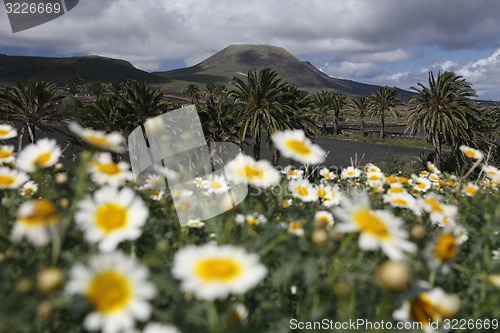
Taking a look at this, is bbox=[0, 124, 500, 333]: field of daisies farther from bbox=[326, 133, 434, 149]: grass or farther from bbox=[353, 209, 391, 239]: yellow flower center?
bbox=[326, 133, 434, 149]: grass

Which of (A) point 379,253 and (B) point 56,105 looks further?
(B) point 56,105

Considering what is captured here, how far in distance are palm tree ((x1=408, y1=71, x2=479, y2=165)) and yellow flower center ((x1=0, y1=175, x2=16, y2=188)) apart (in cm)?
3517

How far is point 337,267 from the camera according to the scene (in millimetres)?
1628

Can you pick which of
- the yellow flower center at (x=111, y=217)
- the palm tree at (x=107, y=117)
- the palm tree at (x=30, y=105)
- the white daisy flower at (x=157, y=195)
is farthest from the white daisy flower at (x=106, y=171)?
the palm tree at (x=30, y=105)

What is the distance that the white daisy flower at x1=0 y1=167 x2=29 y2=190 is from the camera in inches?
71.1

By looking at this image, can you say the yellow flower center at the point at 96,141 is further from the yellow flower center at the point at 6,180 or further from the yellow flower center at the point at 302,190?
the yellow flower center at the point at 302,190

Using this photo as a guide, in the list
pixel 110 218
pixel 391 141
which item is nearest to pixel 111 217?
→ pixel 110 218

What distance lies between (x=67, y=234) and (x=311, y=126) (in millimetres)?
32321

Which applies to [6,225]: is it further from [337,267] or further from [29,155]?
[337,267]

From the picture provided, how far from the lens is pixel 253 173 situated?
7.02 ft

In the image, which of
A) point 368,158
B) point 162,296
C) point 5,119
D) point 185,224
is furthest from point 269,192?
point 368,158

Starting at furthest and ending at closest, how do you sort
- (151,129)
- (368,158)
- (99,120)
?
(368,158) → (99,120) → (151,129)

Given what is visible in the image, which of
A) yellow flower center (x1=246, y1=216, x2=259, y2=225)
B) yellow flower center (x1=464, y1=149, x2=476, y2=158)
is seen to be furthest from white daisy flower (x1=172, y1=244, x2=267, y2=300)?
yellow flower center (x1=464, y1=149, x2=476, y2=158)

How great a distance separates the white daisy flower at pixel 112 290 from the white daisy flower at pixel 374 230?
712 millimetres
